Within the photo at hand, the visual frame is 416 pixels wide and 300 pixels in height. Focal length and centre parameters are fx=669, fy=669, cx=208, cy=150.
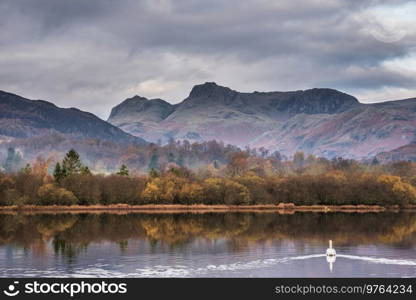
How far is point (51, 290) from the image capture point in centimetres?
4306

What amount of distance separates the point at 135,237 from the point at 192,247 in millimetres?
14592

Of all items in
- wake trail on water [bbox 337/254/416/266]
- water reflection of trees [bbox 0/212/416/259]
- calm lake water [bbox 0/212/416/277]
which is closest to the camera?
calm lake water [bbox 0/212/416/277]

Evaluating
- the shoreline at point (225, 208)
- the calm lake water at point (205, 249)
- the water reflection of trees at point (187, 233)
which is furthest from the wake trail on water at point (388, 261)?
the shoreline at point (225, 208)

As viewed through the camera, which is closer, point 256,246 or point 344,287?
point 344,287

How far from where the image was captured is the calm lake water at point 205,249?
182 feet

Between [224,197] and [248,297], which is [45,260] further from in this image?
[224,197]

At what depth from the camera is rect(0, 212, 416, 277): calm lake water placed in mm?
55625

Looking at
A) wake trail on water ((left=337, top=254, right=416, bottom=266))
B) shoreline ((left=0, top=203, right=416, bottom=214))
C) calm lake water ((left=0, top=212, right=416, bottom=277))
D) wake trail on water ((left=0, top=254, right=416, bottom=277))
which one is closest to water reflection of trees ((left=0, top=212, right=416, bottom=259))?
calm lake water ((left=0, top=212, right=416, bottom=277))

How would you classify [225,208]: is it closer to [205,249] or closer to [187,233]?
[187,233]

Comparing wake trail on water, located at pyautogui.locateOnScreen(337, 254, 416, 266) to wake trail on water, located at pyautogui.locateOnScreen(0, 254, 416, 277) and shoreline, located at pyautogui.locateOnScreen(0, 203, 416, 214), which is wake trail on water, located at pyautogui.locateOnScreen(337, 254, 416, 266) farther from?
shoreline, located at pyautogui.locateOnScreen(0, 203, 416, 214)

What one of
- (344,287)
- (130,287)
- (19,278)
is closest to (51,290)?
(130,287)

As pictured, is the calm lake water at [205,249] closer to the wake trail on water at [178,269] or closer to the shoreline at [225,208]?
the wake trail on water at [178,269]

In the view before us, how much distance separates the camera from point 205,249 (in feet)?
242

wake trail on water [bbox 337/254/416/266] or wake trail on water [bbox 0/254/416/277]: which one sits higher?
wake trail on water [bbox 0/254/416/277]
